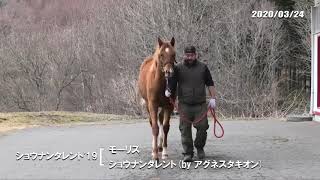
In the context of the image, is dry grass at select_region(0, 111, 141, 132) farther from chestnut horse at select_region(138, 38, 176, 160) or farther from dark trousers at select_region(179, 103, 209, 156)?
dark trousers at select_region(179, 103, 209, 156)

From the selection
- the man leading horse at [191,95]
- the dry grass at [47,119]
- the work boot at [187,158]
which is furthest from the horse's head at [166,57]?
the dry grass at [47,119]

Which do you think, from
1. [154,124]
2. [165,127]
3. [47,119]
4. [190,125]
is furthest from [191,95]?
[47,119]

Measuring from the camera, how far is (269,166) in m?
9.91

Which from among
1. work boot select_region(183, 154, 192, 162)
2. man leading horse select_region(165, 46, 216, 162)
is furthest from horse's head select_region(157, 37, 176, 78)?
work boot select_region(183, 154, 192, 162)

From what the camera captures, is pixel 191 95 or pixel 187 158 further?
pixel 191 95

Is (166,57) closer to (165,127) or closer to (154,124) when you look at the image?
(154,124)

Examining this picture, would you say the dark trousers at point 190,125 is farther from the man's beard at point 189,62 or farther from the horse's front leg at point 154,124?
the man's beard at point 189,62

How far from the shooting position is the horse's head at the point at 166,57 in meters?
9.77

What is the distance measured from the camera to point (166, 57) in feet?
32.4

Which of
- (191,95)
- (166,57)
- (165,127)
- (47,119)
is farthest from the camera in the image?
(47,119)

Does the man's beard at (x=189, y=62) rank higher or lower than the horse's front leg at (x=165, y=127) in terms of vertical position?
higher

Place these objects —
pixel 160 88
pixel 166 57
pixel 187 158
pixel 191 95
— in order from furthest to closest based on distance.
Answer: pixel 160 88
pixel 191 95
pixel 187 158
pixel 166 57

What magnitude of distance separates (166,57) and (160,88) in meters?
0.83

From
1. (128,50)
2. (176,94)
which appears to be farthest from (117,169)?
(128,50)
